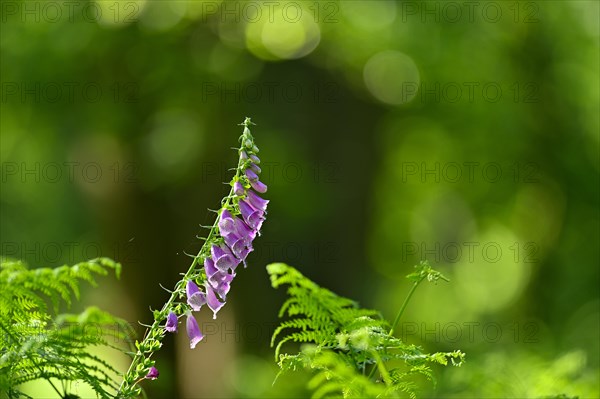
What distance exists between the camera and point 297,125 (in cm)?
1050


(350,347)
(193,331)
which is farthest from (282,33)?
(350,347)

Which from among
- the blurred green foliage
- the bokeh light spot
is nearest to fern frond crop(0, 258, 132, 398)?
the blurred green foliage

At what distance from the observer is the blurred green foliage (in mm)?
9305

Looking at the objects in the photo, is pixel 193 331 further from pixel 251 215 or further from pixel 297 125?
pixel 297 125

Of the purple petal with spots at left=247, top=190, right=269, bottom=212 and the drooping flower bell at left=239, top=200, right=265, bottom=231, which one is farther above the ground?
the purple petal with spots at left=247, top=190, right=269, bottom=212

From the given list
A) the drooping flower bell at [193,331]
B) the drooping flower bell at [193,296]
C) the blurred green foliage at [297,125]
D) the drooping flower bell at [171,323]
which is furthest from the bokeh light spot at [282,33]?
the drooping flower bell at [171,323]

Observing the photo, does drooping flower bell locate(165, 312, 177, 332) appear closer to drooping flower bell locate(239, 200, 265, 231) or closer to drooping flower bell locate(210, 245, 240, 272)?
drooping flower bell locate(210, 245, 240, 272)

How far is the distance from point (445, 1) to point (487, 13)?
1275 millimetres

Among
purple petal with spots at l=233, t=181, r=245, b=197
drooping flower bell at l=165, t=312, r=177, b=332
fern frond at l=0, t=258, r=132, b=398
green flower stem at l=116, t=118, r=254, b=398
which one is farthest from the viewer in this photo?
purple petal with spots at l=233, t=181, r=245, b=197

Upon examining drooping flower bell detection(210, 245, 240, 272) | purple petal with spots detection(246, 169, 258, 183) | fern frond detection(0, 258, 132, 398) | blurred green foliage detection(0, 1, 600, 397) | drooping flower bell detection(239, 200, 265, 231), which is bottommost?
fern frond detection(0, 258, 132, 398)

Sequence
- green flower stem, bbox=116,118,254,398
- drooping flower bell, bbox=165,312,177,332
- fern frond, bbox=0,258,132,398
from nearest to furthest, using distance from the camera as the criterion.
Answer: fern frond, bbox=0,258,132,398
green flower stem, bbox=116,118,254,398
drooping flower bell, bbox=165,312,177,332

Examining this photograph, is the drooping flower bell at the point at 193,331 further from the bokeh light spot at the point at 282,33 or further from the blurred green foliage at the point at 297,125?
the bokeh light spot at the point at 282,33

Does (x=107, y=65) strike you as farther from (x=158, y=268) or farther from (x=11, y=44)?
(x=158, y=268)

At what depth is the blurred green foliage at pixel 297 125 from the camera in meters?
9.30
